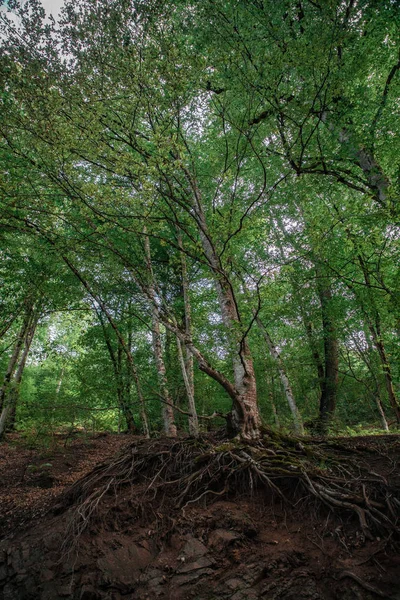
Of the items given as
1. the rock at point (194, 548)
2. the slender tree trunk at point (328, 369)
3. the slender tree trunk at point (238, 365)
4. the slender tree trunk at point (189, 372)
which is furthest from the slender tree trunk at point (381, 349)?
the rock at point (194, 548)

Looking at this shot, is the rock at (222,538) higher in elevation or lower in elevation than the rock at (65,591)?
higher

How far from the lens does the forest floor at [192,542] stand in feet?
8.43

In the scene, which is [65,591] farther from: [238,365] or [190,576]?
[238,365]

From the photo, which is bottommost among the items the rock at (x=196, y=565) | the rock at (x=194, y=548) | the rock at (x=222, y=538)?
the rock at (x=196, y=565)

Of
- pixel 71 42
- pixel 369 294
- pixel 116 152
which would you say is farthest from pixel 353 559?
pixel 71 42

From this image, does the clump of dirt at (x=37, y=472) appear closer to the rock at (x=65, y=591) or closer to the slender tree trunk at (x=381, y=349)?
the rock at (x=65, y=591)

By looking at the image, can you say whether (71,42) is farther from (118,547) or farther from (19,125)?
(118,547)

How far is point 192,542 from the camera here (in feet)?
10.5

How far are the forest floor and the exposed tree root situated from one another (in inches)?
1.3

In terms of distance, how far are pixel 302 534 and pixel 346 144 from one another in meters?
7.26

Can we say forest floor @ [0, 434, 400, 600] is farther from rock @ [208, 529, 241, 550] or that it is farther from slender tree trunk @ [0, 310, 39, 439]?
slender tree trunk @ [0, 310, 39, 439]

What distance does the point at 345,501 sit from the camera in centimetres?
312

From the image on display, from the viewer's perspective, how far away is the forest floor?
8.43 feet

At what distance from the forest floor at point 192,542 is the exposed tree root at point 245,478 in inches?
1.3
